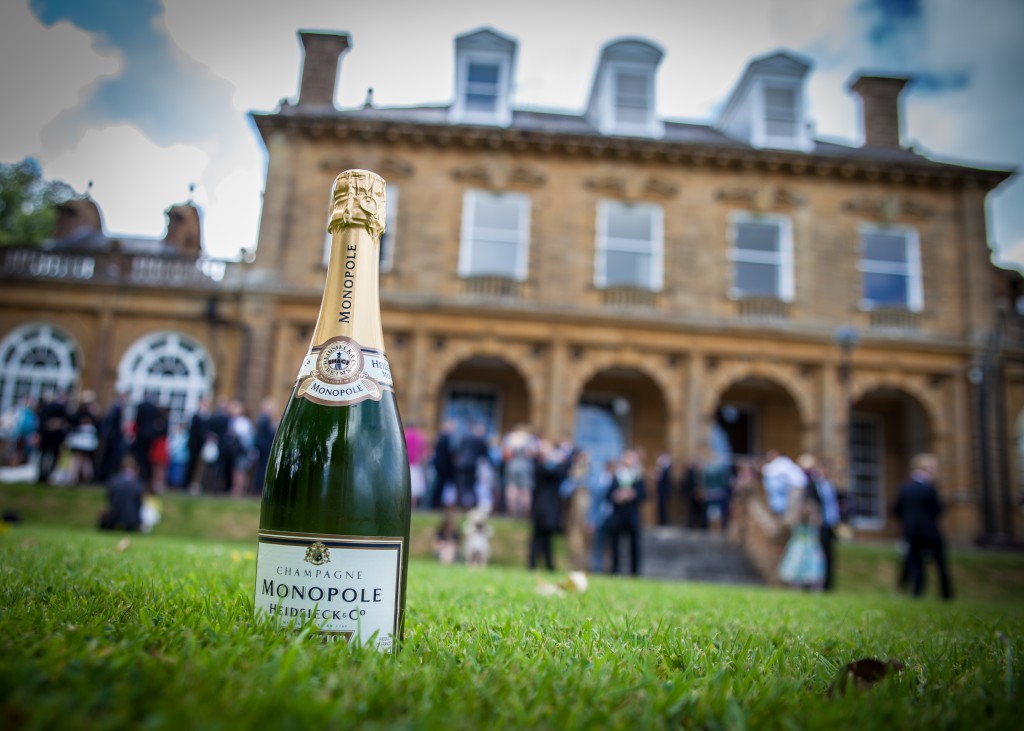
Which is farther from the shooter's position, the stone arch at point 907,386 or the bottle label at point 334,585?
the stone arch at point 907,386

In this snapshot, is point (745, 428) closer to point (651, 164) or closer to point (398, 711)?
point (651, 164)

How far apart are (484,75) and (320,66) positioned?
4.94 m

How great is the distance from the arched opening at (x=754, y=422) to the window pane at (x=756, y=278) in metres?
2.76

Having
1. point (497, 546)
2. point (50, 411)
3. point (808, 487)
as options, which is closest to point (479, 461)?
point (497, 546)

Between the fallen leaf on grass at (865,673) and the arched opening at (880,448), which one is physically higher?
the arched opening at (880,448)

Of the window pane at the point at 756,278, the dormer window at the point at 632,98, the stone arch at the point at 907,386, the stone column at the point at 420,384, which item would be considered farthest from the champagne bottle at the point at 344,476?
the dormer window at the point at 632,98

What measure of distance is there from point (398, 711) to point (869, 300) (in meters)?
22.3

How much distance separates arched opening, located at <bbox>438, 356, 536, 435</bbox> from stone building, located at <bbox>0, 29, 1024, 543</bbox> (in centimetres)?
37

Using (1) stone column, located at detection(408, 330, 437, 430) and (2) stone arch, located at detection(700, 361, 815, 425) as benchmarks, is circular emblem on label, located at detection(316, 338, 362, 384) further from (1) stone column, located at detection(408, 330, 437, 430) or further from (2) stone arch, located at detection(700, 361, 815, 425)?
(2) stone arch, located at detection(700, 361, 815, 425)

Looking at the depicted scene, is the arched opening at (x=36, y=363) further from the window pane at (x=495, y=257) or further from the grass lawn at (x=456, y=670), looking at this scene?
the grass lawn at (x=456, y=670)

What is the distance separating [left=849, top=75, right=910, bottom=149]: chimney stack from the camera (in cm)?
2277

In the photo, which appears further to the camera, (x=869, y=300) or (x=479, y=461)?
(x=869, y=300)

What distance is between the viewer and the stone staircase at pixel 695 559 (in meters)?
13.6

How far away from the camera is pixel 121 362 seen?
19.7 metres
